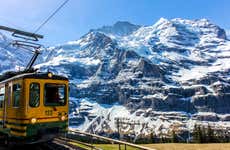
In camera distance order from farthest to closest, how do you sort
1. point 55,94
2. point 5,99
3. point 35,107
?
point 5,99 → point 55,94 → point 35,107

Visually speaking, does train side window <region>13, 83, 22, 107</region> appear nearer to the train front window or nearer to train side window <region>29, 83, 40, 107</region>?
train side window <region>29, 83, 40, 107</region>

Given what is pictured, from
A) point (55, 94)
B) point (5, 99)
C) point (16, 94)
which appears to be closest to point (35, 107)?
point (16, 94)

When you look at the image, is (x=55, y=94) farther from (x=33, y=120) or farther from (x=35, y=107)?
(x=33, y=120)

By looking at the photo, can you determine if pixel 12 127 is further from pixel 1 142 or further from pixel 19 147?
pixel 1 142

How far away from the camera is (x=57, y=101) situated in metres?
15.7

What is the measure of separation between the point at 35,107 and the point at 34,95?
0.60 metres

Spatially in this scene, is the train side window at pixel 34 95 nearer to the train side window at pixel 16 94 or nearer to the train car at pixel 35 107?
the train car at pixel 35 107

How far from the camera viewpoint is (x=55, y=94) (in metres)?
15.8

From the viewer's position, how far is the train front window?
15.3 m

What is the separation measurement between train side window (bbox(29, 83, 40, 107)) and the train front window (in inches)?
16.7

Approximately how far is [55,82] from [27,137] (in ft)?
10.2

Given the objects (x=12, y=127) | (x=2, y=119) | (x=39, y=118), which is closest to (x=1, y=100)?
(x=2, y=119)

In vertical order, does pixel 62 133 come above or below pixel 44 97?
below

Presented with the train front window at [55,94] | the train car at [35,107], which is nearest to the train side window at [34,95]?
the train car at [35,107]
